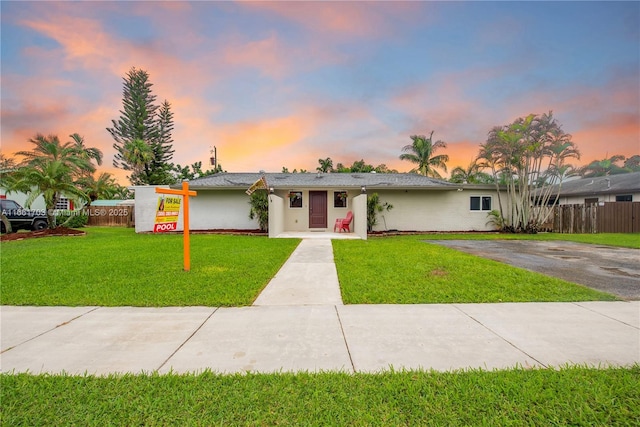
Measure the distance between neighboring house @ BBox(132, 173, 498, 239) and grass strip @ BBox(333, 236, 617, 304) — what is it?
8.18 metres

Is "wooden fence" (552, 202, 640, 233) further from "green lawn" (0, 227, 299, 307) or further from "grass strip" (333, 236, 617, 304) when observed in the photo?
"green lawn" (0, 227, 299, 307)

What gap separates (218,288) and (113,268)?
125 inches

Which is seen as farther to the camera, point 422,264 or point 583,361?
point 422,264

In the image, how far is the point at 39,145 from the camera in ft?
43.3

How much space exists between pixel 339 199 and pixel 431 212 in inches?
201

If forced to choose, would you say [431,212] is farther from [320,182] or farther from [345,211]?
[320,182]

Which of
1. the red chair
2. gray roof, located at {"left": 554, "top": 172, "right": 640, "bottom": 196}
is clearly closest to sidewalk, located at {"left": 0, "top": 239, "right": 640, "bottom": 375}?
the red chair

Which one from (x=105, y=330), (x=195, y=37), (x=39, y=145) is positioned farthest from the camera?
(x=39, y=145)

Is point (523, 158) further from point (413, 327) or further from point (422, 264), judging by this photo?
point (413, 327)

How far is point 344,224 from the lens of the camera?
46.9 feet

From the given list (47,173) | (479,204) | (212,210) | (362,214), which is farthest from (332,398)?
(479,204)

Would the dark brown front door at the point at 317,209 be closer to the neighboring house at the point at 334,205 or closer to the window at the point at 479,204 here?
the neighboring house at the point at 334,205

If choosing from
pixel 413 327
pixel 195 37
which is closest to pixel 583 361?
pixel 413 327

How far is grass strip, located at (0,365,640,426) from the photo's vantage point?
179cm
